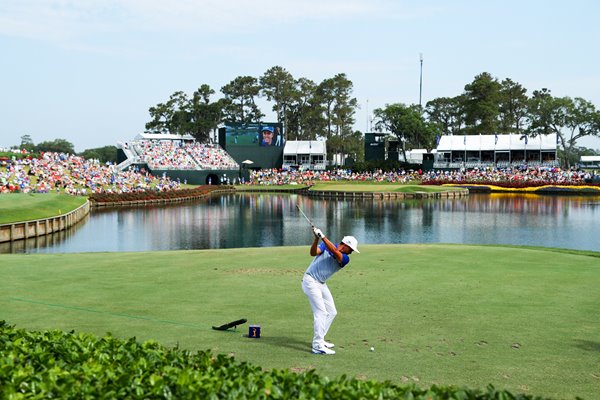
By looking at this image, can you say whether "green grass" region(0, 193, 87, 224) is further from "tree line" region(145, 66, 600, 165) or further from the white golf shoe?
"tree line" region(145, 66, 600, 165)

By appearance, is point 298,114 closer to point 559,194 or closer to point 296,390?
point 559,194

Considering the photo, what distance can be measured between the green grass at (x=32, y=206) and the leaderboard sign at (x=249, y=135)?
67.2 m

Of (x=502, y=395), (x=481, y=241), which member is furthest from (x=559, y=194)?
(x=502, y=395)

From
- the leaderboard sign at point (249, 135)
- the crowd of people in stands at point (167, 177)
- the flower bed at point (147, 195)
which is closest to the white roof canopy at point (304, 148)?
the leaderboard sign at point (249, 135)

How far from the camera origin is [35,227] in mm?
45812

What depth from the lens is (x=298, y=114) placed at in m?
154

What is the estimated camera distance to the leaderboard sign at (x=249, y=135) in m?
130

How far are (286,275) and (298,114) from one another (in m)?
136

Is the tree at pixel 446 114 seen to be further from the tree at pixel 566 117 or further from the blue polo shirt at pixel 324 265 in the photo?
the blue polo shirt at pixel 324 265

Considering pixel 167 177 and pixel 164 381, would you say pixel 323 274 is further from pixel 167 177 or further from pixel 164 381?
pixel 167 177

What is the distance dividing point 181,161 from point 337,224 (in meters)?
62.3

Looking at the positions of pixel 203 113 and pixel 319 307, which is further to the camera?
pixel 203 113

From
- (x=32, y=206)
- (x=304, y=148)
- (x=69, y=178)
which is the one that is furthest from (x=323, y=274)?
(x=304, y=148)

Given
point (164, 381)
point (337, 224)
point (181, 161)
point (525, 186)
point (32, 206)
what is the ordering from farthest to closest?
point (181, 161) → point (525, 186) → point (337, 224) → point (32, 206) → point (164, 381)
